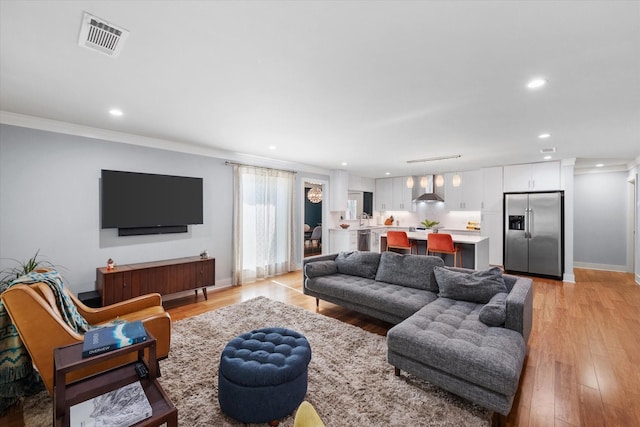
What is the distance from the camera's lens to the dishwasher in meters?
7.75

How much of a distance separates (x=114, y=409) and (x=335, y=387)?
145 cm

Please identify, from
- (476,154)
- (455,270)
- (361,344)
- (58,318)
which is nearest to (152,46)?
(58,318)

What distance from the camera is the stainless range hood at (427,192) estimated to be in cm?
737

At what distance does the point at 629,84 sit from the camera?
7.39 feet

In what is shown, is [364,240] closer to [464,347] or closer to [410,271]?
[410,271]

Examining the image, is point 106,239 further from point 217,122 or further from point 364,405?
point 364,405

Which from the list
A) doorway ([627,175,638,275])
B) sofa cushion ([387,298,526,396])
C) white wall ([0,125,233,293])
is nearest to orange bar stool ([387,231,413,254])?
sofa cushion ([387,298,526,396])

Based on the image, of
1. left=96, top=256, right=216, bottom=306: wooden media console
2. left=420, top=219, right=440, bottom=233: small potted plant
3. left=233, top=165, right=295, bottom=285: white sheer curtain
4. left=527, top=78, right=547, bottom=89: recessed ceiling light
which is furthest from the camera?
left=420, top=219, right=440, bottom=233: small potted plant

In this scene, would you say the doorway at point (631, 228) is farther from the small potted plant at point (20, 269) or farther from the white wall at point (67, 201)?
the small potted plant at point (20, 269)

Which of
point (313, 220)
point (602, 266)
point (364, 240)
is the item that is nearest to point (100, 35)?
point (364, 240)

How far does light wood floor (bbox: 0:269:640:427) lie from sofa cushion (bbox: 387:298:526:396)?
43 cm

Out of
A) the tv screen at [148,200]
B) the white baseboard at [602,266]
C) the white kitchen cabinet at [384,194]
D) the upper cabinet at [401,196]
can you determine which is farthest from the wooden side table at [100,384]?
the white baseboard at [602,266]

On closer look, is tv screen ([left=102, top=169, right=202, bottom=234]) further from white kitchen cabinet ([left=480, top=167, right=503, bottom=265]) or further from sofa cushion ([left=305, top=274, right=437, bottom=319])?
white kitchen cabinet ([left=480, top=167, right=503, bottom=265])

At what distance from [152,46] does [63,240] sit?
304 cm
